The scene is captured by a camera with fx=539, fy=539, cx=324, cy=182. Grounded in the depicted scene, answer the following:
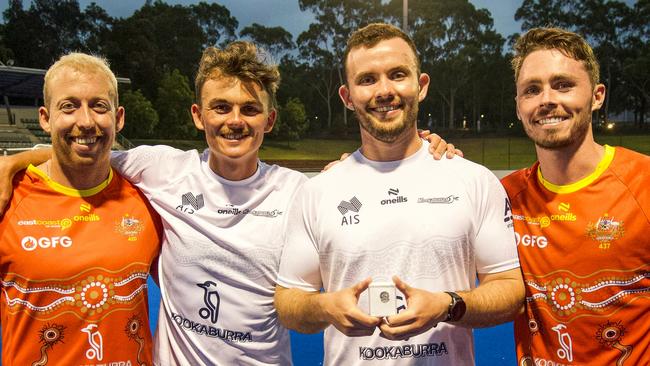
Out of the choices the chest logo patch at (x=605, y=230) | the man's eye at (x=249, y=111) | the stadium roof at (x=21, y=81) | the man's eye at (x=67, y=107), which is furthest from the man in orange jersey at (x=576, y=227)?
the stadium roof at (x=21, y=81)

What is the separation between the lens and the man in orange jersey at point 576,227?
305 cm

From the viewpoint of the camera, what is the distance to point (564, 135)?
10.3ft

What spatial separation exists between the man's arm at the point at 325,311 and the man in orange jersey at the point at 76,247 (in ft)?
3.40

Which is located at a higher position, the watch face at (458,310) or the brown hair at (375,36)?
the brown hair at (375,36)

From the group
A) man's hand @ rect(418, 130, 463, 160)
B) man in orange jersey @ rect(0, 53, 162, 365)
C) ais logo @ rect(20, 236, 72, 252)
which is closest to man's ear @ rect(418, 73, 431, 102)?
man's hand @ rect(418, 130, 463, 160)

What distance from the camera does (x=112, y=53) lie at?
4678 cm

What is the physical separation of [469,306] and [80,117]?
2421mm

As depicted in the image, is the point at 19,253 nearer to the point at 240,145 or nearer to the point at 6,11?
the point at 240,145

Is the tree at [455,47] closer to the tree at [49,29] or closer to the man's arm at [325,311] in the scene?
the tree at [49,29]

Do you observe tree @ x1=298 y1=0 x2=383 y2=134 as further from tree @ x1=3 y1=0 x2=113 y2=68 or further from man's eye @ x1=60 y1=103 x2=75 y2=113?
man's eye @ x1=60 y1=103 x2=75 y2=113

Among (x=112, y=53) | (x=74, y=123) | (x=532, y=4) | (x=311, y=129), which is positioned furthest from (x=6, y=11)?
(x=74, y=123)

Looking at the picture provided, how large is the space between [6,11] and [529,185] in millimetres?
60952

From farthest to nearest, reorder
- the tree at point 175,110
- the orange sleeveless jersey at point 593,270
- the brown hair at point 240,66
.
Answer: the tree at point 175,110 < the brown hair at point 240,66 < the orange sleeveless jersey at point 593,270

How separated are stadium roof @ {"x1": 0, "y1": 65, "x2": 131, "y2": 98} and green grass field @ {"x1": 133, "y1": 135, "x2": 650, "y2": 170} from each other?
758cm
